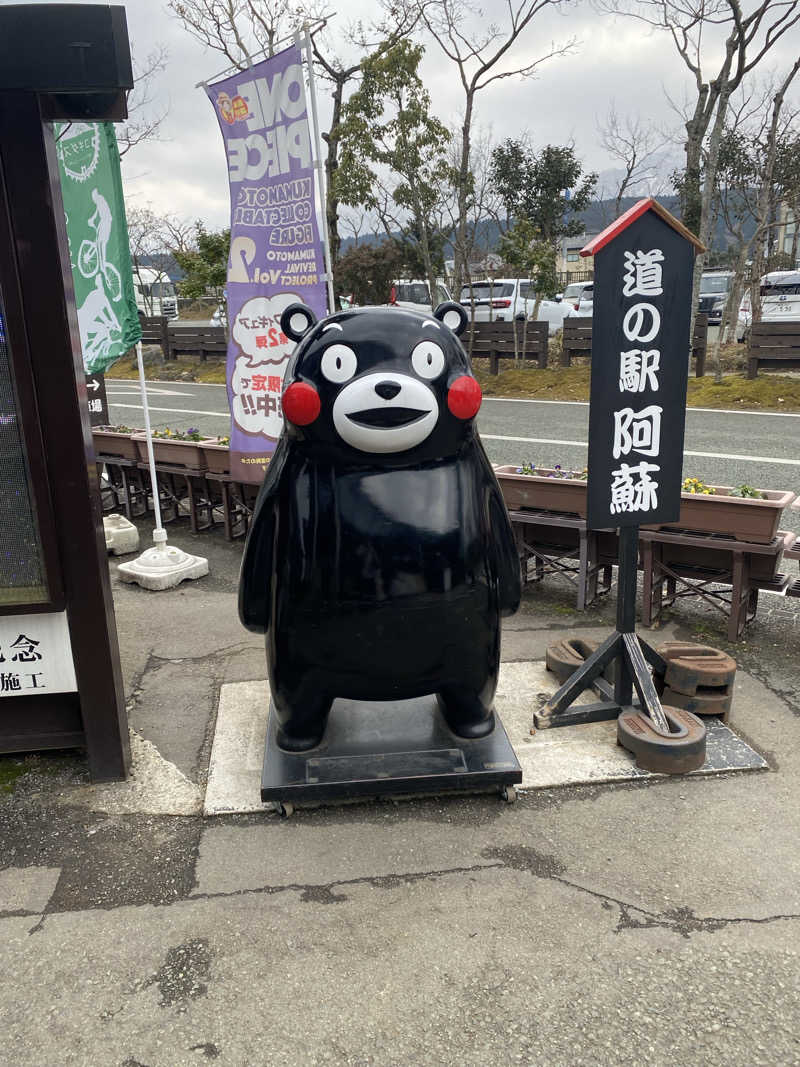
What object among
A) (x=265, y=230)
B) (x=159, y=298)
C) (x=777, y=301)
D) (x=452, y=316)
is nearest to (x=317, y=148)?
(x=265, y=230)

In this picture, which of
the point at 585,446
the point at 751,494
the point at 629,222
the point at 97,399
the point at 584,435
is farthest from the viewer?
the point at 584,435

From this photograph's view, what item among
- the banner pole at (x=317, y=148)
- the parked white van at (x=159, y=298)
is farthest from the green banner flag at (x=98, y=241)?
the parked white van at (x=159, y=298)

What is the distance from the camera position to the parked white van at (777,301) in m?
19.0

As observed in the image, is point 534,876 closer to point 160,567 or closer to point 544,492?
point 544,492

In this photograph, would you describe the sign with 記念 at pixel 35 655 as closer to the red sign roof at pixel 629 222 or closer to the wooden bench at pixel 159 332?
the red sign roof at pixel 629 222

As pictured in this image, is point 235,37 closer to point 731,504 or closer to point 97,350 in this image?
point 97,350

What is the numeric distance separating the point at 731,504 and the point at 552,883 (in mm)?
2809

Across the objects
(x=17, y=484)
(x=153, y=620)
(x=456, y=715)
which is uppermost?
(x=17, y=484)

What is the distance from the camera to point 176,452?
7.71m

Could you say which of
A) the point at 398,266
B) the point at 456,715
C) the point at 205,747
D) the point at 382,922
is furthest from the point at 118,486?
the point at 398,266

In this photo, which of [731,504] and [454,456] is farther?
[731,504]

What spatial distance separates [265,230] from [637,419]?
3.14m

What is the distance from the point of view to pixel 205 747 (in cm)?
398

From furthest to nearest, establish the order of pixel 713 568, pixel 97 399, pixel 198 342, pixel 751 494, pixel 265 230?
pixel 198 342
pixel 97 399
pixel 265 230
pixel 713 568
pixel 751 494
